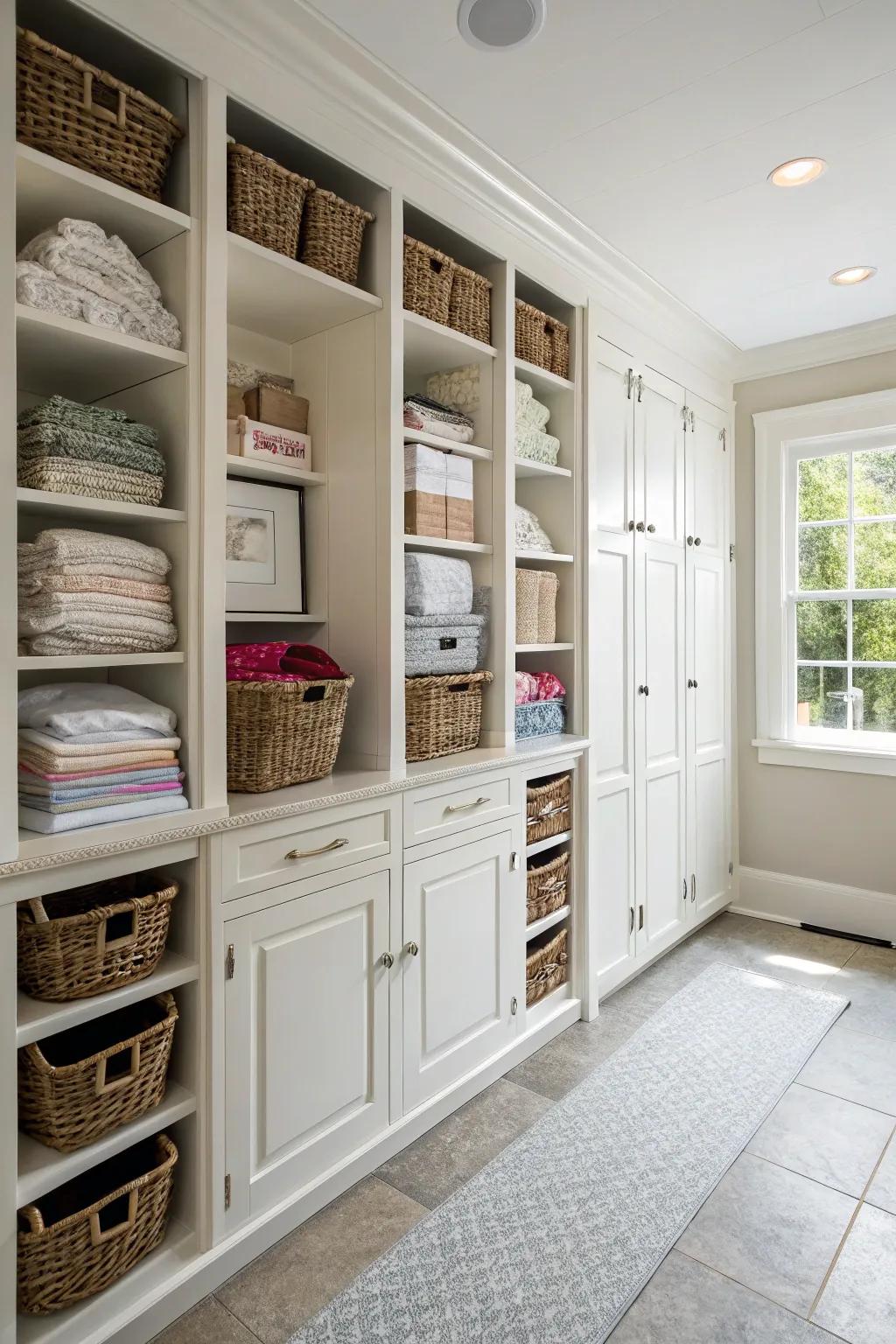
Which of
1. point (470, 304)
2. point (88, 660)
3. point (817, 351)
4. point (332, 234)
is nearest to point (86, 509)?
point (88, 660)

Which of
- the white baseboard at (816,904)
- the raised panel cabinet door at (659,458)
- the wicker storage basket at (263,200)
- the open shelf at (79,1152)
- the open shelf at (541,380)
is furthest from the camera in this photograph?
the white baseboard at (816,904)

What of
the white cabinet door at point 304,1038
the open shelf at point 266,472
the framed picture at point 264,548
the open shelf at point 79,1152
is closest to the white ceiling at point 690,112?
the open shelf at point 266,472

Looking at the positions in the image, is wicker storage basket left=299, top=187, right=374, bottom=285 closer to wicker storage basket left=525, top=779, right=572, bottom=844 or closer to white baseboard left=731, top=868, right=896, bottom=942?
wicker storage basket left=525, top=779, right=572, bottom=844

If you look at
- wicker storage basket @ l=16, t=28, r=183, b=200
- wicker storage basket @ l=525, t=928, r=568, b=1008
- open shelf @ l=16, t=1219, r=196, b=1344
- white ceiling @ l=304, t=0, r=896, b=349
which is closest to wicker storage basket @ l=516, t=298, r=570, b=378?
white ceiling @ l=304, t=0, r=896, b=349

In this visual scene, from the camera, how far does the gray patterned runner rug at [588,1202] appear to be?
5.23 ft

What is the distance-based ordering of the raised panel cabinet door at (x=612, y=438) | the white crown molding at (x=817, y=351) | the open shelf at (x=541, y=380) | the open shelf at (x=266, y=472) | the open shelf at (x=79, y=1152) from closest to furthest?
the open shelf at (x=79, y=1152) → the open shelf at (x=266, y=472) → the open shelf at (x=541, y=380) → the raised panel cabinet door at (x=612, y=438) → the white crown molding at (x=817, y=351)

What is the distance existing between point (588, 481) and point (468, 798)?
119cm

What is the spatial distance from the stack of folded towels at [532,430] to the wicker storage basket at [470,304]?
0.79ft

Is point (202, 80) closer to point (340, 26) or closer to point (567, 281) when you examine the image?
point (340, 26)

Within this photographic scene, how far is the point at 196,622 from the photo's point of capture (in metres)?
1.62

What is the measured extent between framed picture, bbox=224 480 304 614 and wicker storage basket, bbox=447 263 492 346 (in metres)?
0.69

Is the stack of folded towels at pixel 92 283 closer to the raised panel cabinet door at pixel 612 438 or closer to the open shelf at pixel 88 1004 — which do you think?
the open shelf at pixel 88 1004

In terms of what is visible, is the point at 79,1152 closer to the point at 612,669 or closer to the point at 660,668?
the point at 612,669

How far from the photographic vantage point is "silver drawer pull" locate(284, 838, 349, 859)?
177 centimetres
